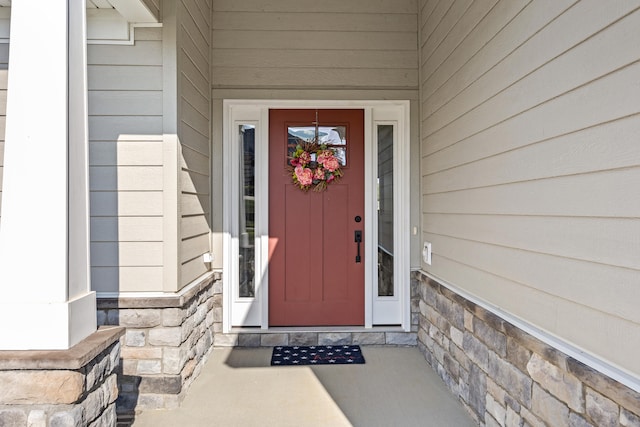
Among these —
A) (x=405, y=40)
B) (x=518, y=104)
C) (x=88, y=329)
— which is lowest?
(x=88, y=329)

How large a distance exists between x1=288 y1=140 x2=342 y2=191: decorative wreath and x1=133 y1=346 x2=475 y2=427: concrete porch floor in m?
1.51

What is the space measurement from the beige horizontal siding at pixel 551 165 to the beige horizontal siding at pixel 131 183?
195 centimetres

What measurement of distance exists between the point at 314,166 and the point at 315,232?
592mm

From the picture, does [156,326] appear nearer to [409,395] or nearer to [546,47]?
[409,395]

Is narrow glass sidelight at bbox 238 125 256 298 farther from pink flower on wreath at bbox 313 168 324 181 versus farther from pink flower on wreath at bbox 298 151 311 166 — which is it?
pink flower on wreath at bbox 313 168 324 181

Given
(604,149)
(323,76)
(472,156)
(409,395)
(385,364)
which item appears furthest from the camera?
(323,76)

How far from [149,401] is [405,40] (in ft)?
Result: 11.3

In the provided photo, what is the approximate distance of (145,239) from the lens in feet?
9.19

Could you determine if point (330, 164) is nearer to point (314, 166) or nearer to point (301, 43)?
point (314, 166)

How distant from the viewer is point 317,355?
3590 millimetres

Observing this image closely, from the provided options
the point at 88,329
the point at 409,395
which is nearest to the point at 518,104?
the point at 409,395

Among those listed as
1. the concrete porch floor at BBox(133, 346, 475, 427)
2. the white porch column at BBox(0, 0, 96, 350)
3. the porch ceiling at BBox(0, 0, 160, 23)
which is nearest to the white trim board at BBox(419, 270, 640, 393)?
the concrete porch floor at BBox(133, 346, 475, 427)

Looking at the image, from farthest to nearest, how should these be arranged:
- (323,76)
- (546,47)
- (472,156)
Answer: (323,76)
(472,156)
(546,47)

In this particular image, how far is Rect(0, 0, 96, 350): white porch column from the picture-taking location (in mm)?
1678
